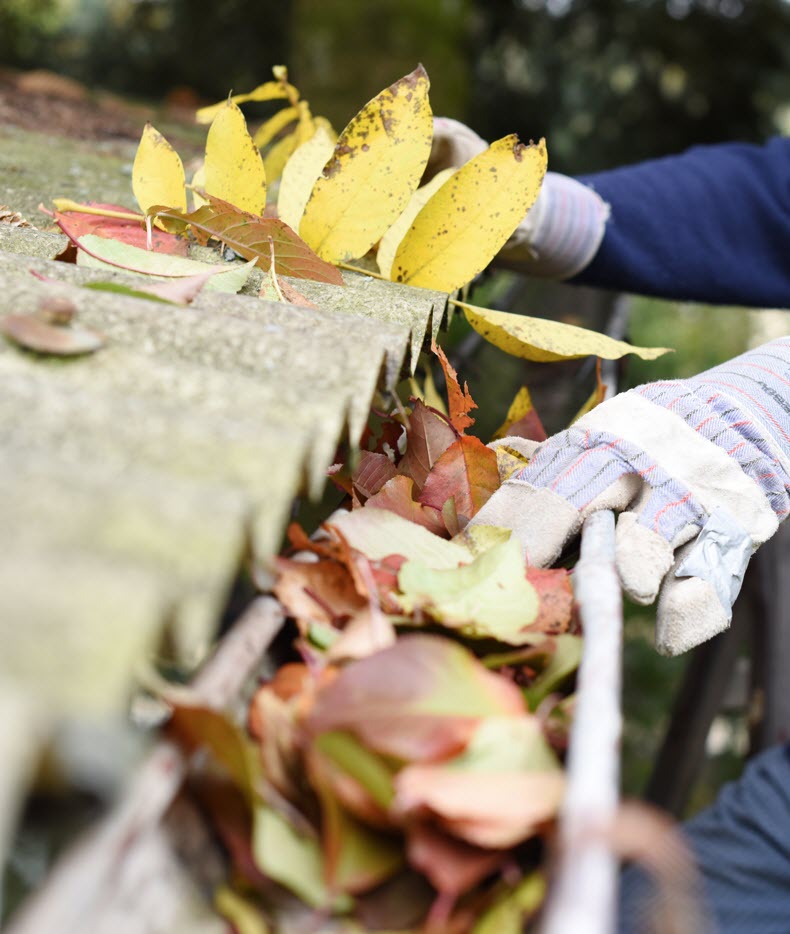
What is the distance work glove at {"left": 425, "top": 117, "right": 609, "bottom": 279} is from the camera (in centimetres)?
139

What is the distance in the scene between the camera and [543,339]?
960 millimetres

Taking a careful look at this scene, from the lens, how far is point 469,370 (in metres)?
1.70

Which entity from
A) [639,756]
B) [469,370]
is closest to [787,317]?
[639,756]

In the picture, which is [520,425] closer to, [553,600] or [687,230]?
[553,600]

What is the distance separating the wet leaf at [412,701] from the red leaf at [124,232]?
24.7 inches

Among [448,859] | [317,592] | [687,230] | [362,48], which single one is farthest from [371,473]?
[362,48]

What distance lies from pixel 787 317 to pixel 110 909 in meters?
7.86

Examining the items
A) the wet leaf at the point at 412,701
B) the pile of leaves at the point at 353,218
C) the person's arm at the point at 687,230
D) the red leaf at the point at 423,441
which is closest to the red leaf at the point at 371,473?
the red leaf at the point at 423,441

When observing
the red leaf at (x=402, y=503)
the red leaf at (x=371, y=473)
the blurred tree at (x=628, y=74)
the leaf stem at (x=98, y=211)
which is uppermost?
the leaf stem at (x=98, y=211)

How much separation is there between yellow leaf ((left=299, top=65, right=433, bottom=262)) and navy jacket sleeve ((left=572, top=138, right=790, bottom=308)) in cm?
80

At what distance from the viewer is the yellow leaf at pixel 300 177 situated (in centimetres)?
109

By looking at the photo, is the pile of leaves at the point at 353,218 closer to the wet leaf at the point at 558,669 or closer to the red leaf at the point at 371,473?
the red leaf at the point at 371,473

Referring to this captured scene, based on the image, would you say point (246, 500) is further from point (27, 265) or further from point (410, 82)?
point (410, 82)

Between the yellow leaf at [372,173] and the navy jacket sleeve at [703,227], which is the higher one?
the yellow leaf at [372,173]
